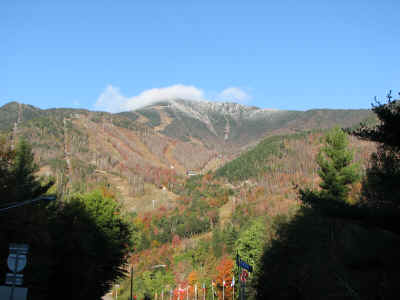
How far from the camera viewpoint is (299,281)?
3909cm

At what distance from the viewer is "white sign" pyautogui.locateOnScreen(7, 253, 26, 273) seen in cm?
1681

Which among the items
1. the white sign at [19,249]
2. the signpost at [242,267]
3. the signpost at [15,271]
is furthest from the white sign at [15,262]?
the signpost at [242,267]

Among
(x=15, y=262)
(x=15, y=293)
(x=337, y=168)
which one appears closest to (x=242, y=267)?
(x=337, y=168)

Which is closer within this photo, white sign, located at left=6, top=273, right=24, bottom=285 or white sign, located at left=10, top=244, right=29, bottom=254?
white sign, located at left=6, top=273, right=24, bottom=285

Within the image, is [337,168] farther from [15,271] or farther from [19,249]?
[15,271]

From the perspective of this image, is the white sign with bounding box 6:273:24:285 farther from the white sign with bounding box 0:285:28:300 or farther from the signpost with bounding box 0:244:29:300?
the white sign with bounding box 0:285:28:300

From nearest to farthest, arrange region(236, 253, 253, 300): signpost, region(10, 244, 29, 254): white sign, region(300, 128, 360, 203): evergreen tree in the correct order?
region(10, 244, 29, 254): white sign, region(236, 253, 253, 300): signpost, region(300, 128, 360, 203): evergreen tree

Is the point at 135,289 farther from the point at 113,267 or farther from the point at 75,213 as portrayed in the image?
the point at 75,213

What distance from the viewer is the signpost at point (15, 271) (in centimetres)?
1683

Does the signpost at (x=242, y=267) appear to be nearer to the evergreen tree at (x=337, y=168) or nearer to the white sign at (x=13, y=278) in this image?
the evergreen tree at (x=337, y=168)

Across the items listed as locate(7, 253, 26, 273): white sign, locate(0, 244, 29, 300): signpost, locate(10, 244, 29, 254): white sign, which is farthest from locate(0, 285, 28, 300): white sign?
locate(10, 244, 29, 254): white sign

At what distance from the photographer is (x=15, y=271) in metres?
16.8

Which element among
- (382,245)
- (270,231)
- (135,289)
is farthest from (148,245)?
(382,245)

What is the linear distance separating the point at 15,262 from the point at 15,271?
1.08 ft
